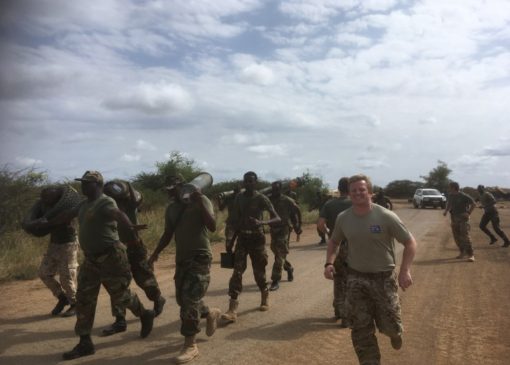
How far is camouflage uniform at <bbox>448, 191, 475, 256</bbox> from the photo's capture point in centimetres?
1181

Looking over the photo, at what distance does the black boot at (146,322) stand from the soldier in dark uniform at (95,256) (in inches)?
19.8

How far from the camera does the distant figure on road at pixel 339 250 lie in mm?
6129

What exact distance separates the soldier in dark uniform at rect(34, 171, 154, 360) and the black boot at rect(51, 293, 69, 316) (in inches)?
71.2

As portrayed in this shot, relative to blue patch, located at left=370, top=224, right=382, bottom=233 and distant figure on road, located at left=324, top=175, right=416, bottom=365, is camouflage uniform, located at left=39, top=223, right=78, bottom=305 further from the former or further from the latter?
blue patch, located at left=370, top=224, right=382, bottom=233

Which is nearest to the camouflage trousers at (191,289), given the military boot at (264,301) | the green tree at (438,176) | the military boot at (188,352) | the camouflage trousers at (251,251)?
the military boot at (188,352)

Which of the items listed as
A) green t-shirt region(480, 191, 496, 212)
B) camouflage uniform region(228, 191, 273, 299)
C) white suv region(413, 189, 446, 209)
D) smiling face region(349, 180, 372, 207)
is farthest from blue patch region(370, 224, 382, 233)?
white suv region(413, 189, 446, 209)

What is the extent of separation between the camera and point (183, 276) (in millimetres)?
5168

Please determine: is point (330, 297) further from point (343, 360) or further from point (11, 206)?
point (11, 206)

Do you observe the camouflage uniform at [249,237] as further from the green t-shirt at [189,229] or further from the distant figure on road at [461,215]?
the distant figure on road at [461,215]

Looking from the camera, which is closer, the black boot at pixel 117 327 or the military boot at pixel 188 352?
the military boot at pixel 188 352

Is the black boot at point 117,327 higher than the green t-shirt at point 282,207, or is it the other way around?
A: the green t-shirt at point 282,207

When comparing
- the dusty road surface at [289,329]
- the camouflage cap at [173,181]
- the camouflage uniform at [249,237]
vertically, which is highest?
the camouflage cap at [173,181]

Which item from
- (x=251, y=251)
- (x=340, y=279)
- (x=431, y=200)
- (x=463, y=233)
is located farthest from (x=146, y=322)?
(x=431, y=200)

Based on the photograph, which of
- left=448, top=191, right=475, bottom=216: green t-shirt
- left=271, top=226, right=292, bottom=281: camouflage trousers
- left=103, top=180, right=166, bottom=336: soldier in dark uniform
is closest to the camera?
left=103, top=180, right=166, bottom=336: soldier in dark uniform
